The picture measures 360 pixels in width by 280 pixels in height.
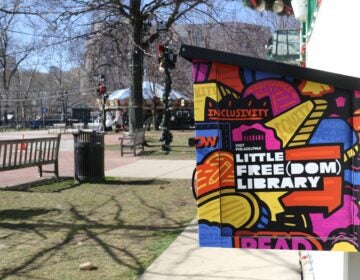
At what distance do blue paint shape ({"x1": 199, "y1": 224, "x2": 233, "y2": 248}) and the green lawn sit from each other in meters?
2.70

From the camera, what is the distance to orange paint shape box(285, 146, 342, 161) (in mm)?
2377

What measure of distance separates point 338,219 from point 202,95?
2.68 ft

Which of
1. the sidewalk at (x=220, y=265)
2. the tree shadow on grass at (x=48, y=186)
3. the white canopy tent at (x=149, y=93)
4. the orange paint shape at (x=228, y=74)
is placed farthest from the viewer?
the white canopy tent at (x=149, y=93)

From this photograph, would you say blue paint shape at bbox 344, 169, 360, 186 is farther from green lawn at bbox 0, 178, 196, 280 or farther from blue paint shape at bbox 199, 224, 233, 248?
green lawn at bbox 0, 178, 196, 280

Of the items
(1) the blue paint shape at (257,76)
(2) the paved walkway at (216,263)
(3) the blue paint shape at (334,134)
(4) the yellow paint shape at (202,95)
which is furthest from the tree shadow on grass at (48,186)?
(3) the blue paint shape at (334,134)

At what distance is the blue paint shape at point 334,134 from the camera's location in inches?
92.8

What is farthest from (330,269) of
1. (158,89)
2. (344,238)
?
(158,89)

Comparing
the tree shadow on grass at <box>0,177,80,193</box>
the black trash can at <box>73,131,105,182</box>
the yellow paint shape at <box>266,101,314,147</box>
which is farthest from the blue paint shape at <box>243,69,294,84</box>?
the black trash can at <box>73,131,105,182</box>

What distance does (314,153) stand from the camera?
2.40 m

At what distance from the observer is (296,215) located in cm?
245

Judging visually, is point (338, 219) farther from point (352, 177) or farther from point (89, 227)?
point (89, 227)

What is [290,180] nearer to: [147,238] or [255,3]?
[147,238]

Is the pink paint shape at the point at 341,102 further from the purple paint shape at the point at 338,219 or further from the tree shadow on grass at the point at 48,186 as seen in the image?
the tree shadow on grass at the point at 48,186

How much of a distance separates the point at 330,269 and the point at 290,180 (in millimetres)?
1158
